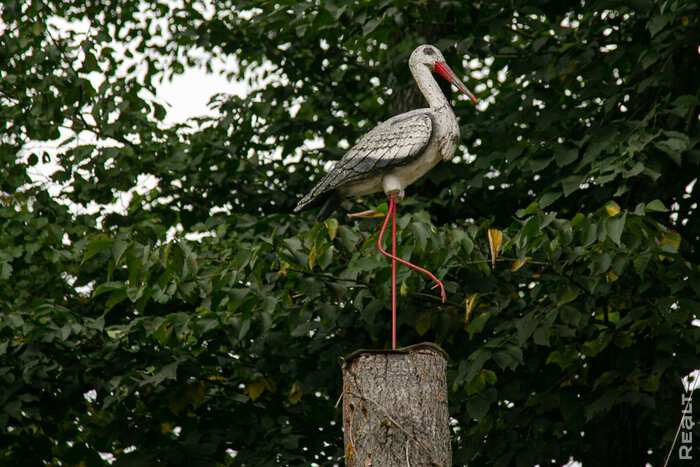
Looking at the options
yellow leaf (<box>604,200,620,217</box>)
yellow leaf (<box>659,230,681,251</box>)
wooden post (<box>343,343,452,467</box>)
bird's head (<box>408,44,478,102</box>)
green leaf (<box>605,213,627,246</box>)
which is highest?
bird's head (<box>408,44,478,102</box>)

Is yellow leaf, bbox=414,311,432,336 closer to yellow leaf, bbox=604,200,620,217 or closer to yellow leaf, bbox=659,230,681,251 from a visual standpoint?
yellow leaf, bbox=604,200,620,217

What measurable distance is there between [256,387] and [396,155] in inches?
94.6

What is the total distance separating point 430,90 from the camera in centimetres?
428

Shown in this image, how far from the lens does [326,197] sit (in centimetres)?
427

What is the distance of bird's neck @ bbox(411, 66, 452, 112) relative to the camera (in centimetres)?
422

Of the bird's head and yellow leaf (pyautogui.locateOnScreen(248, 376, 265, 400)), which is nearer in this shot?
the bird's head

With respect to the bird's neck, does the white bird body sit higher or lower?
lower

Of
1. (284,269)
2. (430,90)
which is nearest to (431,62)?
(430,90)

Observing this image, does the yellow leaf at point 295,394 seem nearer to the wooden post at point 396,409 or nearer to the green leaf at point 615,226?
the wooden post at point 396,409

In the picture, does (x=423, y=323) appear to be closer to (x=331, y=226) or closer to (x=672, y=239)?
(x=331, y=226)

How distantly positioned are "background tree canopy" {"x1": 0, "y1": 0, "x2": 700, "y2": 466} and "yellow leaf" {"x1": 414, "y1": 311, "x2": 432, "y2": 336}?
120 millimetres

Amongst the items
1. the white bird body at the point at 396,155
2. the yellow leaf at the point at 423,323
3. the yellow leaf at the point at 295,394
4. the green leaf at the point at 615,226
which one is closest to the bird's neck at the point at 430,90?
the white bird body at the point at 396,155

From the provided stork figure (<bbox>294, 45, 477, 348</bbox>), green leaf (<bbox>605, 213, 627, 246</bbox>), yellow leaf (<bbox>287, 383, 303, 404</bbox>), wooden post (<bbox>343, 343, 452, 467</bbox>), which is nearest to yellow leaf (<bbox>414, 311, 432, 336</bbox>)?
yellow leaf (<bbox>287, 383, 303, 404</bbox>)

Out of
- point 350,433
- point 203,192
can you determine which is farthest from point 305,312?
point 203,192
